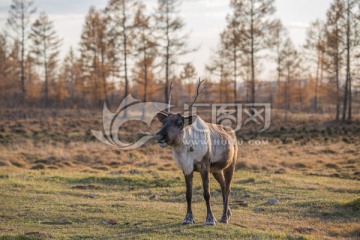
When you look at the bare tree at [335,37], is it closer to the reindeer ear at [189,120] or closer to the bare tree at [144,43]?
the bare tree at [144,43]

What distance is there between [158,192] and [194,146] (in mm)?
5098

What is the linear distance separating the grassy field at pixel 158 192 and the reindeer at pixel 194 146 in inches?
30.8

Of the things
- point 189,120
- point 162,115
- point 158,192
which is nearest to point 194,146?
point 189,120

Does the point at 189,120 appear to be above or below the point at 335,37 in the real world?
below

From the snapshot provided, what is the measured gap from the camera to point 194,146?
8.15 m

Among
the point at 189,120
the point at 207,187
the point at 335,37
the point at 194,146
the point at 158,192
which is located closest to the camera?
the point at 189,120

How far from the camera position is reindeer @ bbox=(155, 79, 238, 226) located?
7.94 meters

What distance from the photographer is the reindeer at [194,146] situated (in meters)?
7.94

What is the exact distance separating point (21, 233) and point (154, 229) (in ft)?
7.54

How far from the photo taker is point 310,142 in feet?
87.8

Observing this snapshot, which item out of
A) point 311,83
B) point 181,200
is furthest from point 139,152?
point 311,83

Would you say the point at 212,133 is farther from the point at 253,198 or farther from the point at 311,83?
the point at 311,83

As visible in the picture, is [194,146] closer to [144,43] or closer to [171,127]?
[171,127]

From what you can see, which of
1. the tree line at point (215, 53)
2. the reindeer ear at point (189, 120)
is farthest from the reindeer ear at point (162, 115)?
the tree line at point (215, 53)
